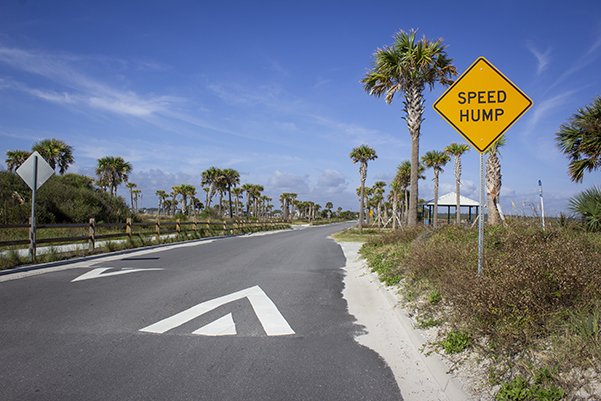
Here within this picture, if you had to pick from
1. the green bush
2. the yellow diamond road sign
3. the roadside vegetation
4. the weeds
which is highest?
the yellow diamond road sign

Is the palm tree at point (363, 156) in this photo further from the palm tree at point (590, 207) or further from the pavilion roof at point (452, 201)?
the palm tree at point (590, 207)

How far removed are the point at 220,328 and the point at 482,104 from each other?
5.31 meters

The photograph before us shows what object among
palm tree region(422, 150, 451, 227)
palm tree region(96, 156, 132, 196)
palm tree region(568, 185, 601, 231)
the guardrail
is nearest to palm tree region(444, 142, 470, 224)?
palm tree region(422, 150, 451, 227)

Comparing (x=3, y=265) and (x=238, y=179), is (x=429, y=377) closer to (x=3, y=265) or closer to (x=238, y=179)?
(x=3, y=265)

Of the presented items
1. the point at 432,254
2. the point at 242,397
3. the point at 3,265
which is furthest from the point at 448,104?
the point at 3,265

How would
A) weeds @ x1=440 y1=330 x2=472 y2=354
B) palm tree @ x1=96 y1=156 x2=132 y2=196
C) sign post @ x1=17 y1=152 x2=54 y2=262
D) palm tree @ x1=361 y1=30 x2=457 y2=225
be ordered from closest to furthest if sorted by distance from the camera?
1. weeds @ x1=440 y1=330 x2=472 y2=354
2. sign post @ x1=17 y1=152 x2=54 y2=262
3. palm tree @ x1=361 y1=30 x2=457 y2=225
4. palm tree @ x1=96 y1=156 x2=132 y2=196

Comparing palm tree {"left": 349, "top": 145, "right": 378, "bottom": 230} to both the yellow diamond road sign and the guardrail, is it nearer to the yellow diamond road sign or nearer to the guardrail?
the guardrail

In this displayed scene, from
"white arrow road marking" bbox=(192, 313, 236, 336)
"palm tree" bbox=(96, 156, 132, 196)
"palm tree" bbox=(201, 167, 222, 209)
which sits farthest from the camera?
"palm tree" bbox=(201, 167, 222, 209)

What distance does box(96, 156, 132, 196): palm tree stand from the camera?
45.0m

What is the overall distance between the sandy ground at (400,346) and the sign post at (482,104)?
2.16 m

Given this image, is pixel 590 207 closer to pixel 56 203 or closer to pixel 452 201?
pixel 56 203

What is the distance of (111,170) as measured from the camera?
149ft

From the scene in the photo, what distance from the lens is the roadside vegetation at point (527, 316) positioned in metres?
2.86

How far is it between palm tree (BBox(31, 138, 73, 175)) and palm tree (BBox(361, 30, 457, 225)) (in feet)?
103
